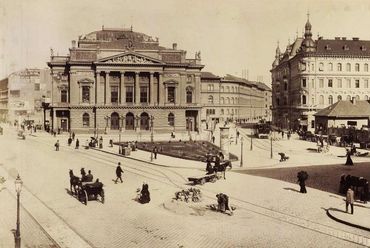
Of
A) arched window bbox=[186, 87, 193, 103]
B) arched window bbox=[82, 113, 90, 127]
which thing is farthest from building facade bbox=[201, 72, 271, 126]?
arched window bbox=[82, 113, 90, 127]

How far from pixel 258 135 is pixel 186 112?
1539 centimetres

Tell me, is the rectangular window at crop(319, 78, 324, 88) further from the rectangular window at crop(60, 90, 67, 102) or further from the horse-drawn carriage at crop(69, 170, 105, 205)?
the horse-drawn carriage at crop(69, 170, 105, 205)

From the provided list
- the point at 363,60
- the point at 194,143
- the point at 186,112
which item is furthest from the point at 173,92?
the point at 363,60

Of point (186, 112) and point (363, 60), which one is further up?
point (363, 60)

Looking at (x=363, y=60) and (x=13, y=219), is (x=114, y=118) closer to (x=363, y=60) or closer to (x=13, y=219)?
(x=363, y=60)

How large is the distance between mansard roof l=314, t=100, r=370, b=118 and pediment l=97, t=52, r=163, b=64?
26.4m

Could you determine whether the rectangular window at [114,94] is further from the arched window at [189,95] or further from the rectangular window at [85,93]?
the arched window at [189,95]

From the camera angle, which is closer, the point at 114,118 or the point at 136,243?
the point at 136,243

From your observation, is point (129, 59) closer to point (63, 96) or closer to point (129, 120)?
point (129, 120)

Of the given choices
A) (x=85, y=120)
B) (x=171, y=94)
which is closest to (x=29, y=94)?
(x=85, y=120)

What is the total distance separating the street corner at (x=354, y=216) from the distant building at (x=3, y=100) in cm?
7214

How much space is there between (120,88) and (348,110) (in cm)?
3247

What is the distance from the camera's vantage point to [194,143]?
4972 cm

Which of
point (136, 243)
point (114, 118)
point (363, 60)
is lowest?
point (136, 243)
